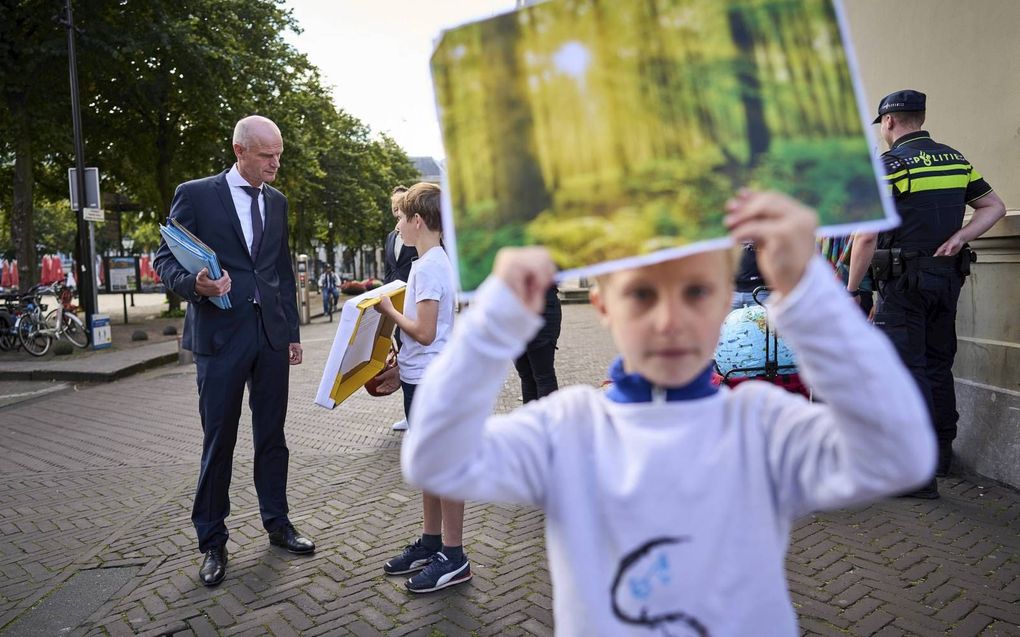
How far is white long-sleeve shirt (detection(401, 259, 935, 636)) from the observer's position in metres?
1.31

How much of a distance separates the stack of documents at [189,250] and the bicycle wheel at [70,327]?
13209 millimetres

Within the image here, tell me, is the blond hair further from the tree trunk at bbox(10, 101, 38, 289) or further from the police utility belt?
the tree trunk at bbox(10, 101, 38, 289)

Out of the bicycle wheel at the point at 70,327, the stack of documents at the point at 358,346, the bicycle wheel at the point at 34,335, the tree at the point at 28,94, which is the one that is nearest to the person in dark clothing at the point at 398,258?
the stack of documents at the point at 358,346

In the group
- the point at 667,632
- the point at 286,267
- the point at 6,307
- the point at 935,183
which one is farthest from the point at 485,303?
the point at 6,307

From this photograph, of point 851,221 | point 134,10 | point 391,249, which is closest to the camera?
point 851,221

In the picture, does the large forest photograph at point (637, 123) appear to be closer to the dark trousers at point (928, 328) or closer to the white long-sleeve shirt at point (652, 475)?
the white long-sleeve shirt at point (652, 475)

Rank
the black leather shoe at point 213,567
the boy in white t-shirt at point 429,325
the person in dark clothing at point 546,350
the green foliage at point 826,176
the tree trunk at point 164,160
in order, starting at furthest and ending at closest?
the tree trunk at point 164,160, the person in dark clothing at point 546,350, the black leather shoe at point 213,567, the boy in white t-shirt at point 429,325, the green foliage at point 826,176

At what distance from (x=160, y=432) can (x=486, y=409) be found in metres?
7.73

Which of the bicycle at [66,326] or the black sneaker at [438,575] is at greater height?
the bicycle at [66,326]

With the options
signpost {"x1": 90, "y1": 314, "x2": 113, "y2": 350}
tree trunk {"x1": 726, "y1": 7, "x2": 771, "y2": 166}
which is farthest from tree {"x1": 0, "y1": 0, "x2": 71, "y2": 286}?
tree trunk {"x1": 726, "y1": 7, "x2": 771, "y2": 166}

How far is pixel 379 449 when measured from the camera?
6.97m

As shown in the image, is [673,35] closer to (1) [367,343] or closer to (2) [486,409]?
(2) [486,409]

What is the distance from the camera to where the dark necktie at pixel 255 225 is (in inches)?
166

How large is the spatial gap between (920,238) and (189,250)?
415cm
